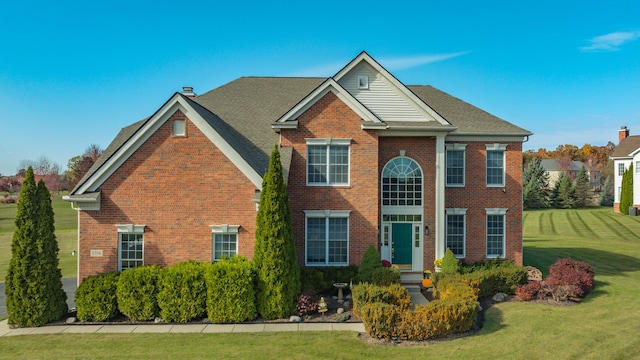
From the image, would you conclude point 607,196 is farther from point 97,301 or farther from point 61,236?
point 97,301

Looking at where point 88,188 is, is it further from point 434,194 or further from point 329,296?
point 434,194

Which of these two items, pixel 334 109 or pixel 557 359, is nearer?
pixel 557 359

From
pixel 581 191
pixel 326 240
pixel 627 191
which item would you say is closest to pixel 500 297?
pixel 326 240

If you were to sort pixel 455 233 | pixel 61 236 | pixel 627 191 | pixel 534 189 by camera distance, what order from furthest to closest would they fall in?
pixel 534 189, pixel 627 191, pixel 61 236, pixel 455 233

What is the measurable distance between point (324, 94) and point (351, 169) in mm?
3556

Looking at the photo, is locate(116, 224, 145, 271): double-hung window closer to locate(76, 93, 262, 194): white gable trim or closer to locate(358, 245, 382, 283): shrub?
locate(76, 93, 262, 194): white gable trim

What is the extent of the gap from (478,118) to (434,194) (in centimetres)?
532

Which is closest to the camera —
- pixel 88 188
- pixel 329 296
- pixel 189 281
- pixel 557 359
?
pixel 557 359

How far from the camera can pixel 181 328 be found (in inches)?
555

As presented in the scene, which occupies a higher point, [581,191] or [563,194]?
[581,191]

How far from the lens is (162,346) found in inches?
489

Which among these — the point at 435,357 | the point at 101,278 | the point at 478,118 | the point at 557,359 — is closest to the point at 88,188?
the point at 101,278

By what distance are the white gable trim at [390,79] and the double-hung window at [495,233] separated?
571cm

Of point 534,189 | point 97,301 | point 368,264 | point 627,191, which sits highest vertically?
point 534,189
